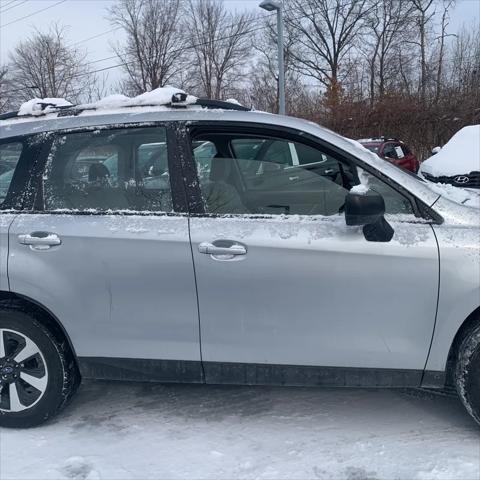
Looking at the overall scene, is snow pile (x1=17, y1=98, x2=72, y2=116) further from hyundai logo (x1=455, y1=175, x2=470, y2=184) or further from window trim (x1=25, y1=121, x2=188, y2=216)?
hyundai logo (x1=455, y1=175, x2=470, y2=184)

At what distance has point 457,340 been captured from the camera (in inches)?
117

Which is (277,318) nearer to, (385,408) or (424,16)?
(385,408)

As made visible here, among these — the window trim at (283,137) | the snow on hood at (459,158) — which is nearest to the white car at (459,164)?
the snow on hood at (459,158)

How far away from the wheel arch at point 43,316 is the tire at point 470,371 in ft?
6.91

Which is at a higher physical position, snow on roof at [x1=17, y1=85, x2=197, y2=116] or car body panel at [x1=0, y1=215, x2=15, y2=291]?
snow on roof at [x1=17, y1=85, x2=197, y2=116]

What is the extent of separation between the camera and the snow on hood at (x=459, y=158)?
8.62m

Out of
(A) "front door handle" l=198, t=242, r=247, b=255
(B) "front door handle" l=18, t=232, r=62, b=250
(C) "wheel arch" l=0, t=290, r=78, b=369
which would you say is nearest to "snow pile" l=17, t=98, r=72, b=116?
(B) "front door handle" l=18, t=232, r=62, b=250

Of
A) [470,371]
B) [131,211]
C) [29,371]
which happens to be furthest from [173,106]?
[470,371]

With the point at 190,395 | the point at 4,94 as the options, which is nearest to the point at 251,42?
the point at 4,94

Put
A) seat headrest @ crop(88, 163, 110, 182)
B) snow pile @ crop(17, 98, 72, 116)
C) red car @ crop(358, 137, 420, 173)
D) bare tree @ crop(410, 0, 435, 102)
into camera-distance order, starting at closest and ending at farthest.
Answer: seat headrest @ crop(88, 163, 110, 182) < snow pile @ crop(17, 98, 72, 116) < red car @ crop(358, 137, 420, 173) < bare tree @ crop(410, 0, 435, 102)

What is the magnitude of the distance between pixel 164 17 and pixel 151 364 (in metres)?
42.3

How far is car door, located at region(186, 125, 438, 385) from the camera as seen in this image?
9.62ft

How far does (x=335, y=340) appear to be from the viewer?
301 centimetres

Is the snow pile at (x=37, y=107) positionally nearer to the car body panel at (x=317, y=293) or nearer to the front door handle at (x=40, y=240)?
Result: the front door handle at (x=40, y=240)
